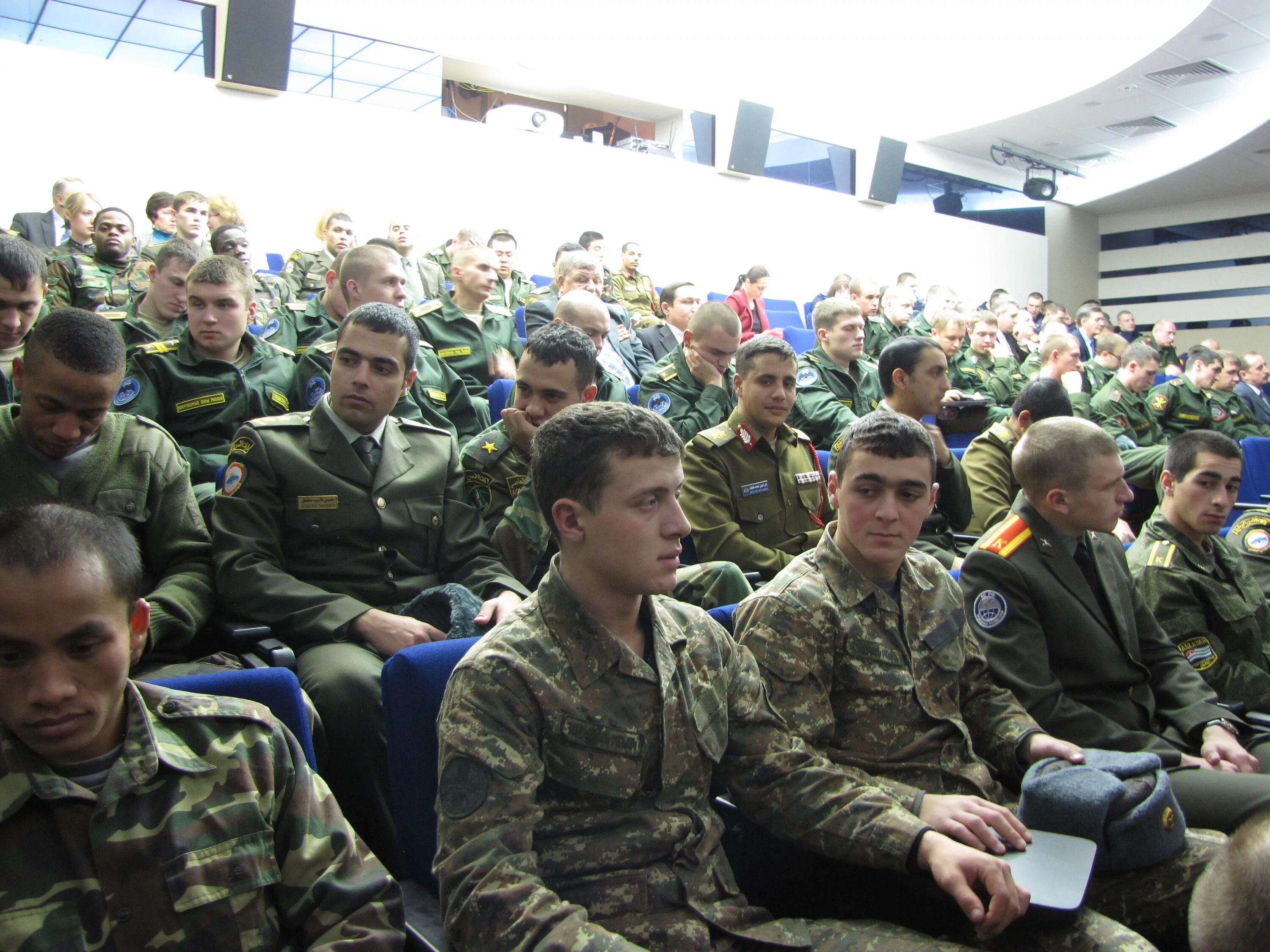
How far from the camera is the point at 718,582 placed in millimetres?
2006

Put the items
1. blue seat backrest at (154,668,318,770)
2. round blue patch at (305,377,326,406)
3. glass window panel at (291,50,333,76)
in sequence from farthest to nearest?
1. glass window panel at (291,50,333,76)
2. round blue patch at (305,377,326,406)
3. blue seat backrest at (154,668,318,770)

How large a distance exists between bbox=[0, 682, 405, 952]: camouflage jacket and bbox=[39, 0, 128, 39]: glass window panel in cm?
611

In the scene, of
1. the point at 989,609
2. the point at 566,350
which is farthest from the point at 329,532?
the point at 989,609

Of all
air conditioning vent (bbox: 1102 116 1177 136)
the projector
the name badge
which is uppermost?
air conditioning vent (bbox: 1102 116 1177 136)

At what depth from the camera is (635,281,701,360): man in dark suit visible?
5.21 meters

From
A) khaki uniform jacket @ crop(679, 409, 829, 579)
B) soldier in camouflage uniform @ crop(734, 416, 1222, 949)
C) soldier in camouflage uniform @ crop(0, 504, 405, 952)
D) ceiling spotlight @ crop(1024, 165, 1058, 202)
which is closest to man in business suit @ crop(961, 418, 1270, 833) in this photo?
soldier in camouflage uniform @ crop(734, 416, 1222, 949)

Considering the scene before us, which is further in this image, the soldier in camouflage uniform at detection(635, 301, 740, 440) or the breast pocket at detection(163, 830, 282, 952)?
the soldier in camouflage uniform at detection(635, 301, 740, 440)

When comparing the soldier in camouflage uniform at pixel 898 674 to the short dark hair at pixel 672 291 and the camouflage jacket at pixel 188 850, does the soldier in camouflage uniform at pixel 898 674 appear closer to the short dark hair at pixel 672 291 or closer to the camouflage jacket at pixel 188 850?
the camouflage jacket at pixel 188 850

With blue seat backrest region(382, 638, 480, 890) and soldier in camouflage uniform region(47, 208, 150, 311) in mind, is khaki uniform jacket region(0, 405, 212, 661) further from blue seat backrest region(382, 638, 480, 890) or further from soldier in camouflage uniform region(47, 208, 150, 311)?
soldier in camouflage uniform region(47, 208, 150, 311)

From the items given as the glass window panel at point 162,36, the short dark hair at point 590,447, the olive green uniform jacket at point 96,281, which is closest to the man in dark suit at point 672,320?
the olive green uniform jacket at point 96,281

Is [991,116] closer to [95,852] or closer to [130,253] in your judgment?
[130,253]

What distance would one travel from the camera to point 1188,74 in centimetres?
897

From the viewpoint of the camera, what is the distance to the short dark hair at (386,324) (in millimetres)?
1982

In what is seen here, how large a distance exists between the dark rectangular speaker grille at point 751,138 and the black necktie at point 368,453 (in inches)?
307
